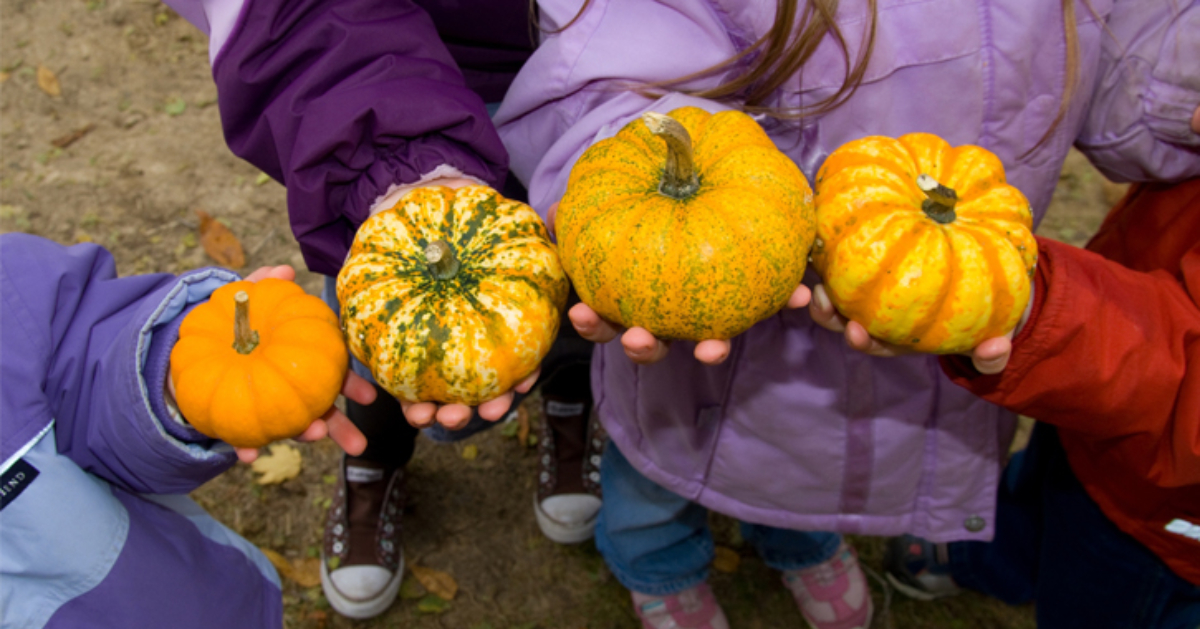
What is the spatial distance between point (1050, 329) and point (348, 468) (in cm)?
289

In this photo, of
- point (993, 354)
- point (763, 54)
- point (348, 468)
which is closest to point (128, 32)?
point (348, 468)

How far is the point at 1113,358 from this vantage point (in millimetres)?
1711

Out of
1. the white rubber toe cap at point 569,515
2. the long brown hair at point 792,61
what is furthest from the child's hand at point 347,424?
the white rubber toe cap at point 569,515

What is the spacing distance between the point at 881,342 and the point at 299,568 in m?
3.09

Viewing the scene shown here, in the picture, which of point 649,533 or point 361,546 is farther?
point 361,546

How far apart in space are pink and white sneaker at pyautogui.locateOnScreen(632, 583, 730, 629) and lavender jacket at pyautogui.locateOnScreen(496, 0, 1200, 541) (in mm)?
849

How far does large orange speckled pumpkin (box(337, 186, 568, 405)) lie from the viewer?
1.73 meters

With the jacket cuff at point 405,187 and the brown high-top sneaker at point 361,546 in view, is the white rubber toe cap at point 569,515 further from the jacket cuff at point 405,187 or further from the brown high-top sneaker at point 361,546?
the jacket cuff at point 405,187

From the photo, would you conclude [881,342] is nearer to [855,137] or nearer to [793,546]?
[855,137]

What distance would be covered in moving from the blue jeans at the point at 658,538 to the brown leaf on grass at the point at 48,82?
5350mm

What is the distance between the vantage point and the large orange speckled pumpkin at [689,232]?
64.5 inches

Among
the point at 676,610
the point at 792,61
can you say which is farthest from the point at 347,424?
the point at 676,610

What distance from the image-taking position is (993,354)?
1.68 m

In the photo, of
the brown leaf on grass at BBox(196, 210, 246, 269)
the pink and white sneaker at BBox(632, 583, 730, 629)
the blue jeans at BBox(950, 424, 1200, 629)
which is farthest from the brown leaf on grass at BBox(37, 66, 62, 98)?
the blue jeans at BBox(950, 424, 1200, 629)
